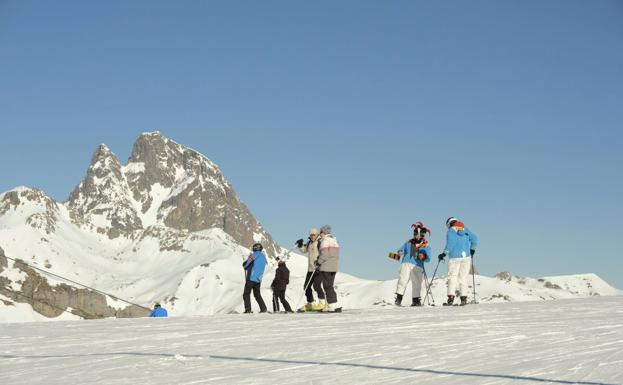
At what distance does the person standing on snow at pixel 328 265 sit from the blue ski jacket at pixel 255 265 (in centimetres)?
369

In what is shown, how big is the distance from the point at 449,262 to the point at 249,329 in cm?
868

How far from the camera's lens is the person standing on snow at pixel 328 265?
18438 mm

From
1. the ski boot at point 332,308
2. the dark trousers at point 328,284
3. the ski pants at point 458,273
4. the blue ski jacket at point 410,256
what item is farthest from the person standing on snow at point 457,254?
the dark trousers at point 328,284

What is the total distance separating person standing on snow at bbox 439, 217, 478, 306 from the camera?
20.5 meters

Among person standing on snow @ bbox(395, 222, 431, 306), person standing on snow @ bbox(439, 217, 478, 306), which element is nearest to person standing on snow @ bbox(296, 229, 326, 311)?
person standing on snow @ bbox(395, 222, 431, 306)

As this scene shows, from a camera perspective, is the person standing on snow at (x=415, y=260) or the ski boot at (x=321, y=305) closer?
the ski boot at (x=321, y=305)

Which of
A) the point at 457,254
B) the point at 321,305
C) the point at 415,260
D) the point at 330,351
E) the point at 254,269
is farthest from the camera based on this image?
the point at 254,269

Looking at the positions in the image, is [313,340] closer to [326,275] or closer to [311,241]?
[326,275]

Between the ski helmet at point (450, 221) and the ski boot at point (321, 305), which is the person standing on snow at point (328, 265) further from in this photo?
the ski helmet at point (450, 221)

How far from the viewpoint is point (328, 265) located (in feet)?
60.5

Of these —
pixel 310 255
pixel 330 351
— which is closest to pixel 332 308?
pixel 310 255

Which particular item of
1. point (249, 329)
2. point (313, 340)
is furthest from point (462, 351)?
point (249, 329)

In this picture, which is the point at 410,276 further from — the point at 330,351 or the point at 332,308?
the point at 330,351

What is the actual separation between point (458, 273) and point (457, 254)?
0.52 m
